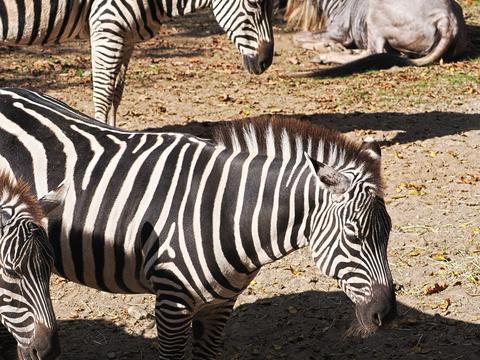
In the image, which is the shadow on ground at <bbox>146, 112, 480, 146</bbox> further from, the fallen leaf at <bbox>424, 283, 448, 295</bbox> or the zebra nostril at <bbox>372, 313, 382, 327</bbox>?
the zebra nostril at <bbox>372, 313, 382, 327</bbox>

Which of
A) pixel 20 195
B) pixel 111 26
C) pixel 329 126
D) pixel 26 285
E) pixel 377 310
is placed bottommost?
pixel 329 126

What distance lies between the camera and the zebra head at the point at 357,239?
459cm

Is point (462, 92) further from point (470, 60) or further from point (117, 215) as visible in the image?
point (117, 215)

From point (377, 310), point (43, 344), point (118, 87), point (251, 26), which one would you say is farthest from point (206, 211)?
point (118, 87)

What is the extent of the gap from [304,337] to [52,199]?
2548 millimetres

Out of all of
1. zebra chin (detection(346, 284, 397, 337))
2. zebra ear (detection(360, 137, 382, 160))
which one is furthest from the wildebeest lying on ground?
zebra chin (detection(346, 284, 397, 337))

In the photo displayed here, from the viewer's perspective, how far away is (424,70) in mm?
13641

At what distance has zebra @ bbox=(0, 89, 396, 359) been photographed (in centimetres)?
465

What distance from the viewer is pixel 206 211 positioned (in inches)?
195

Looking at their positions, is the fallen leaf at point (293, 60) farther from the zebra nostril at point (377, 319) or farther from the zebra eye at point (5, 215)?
the zebra eye at point (5, 215)

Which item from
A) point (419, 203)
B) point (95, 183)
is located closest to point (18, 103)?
point (95, 183)

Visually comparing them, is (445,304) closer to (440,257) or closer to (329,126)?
(440,257)

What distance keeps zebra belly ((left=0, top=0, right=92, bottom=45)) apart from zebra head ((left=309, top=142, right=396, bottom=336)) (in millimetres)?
5545

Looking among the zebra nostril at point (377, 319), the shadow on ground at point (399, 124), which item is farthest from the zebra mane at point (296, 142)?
the shadow on ground at point (399, 124)
